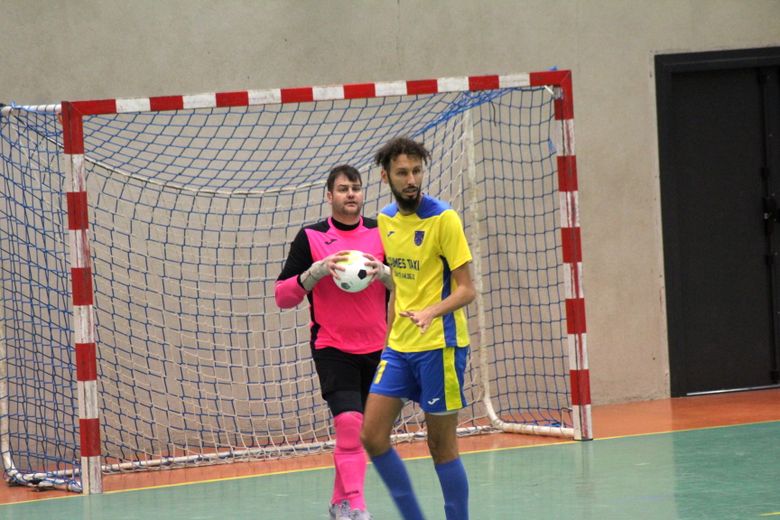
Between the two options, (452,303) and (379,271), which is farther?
(379,271)

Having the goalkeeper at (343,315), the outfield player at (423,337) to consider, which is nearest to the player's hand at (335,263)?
the goalkeeper at (343,315)

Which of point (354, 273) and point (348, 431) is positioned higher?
point (354, 273)

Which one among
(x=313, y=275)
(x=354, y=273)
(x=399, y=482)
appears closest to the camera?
(x=399, y=482)

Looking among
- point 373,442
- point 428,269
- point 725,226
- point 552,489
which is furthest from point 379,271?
point 725,226

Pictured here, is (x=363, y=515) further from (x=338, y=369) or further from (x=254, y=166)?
(x=254, y=166)

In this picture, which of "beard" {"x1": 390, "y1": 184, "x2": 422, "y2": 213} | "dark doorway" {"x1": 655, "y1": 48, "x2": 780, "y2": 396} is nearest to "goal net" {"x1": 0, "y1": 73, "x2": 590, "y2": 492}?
"dark doorway" {"x1": 655, "y1": 48, "x2": 780, "y2": 396}

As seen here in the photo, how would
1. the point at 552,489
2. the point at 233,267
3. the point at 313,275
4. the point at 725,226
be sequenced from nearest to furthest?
the point at 313,275
the point at 552,489
the point at 233,267
the point at 725,226

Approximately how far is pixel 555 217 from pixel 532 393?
144 centimetres

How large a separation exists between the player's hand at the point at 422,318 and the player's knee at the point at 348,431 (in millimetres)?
1119

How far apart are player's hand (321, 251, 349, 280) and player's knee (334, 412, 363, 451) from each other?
2.27 feet

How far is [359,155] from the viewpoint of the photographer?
379 inches

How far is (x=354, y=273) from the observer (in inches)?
241

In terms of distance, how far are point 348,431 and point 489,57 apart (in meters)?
4.69

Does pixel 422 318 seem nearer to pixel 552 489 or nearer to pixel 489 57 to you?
pixel 552 489
